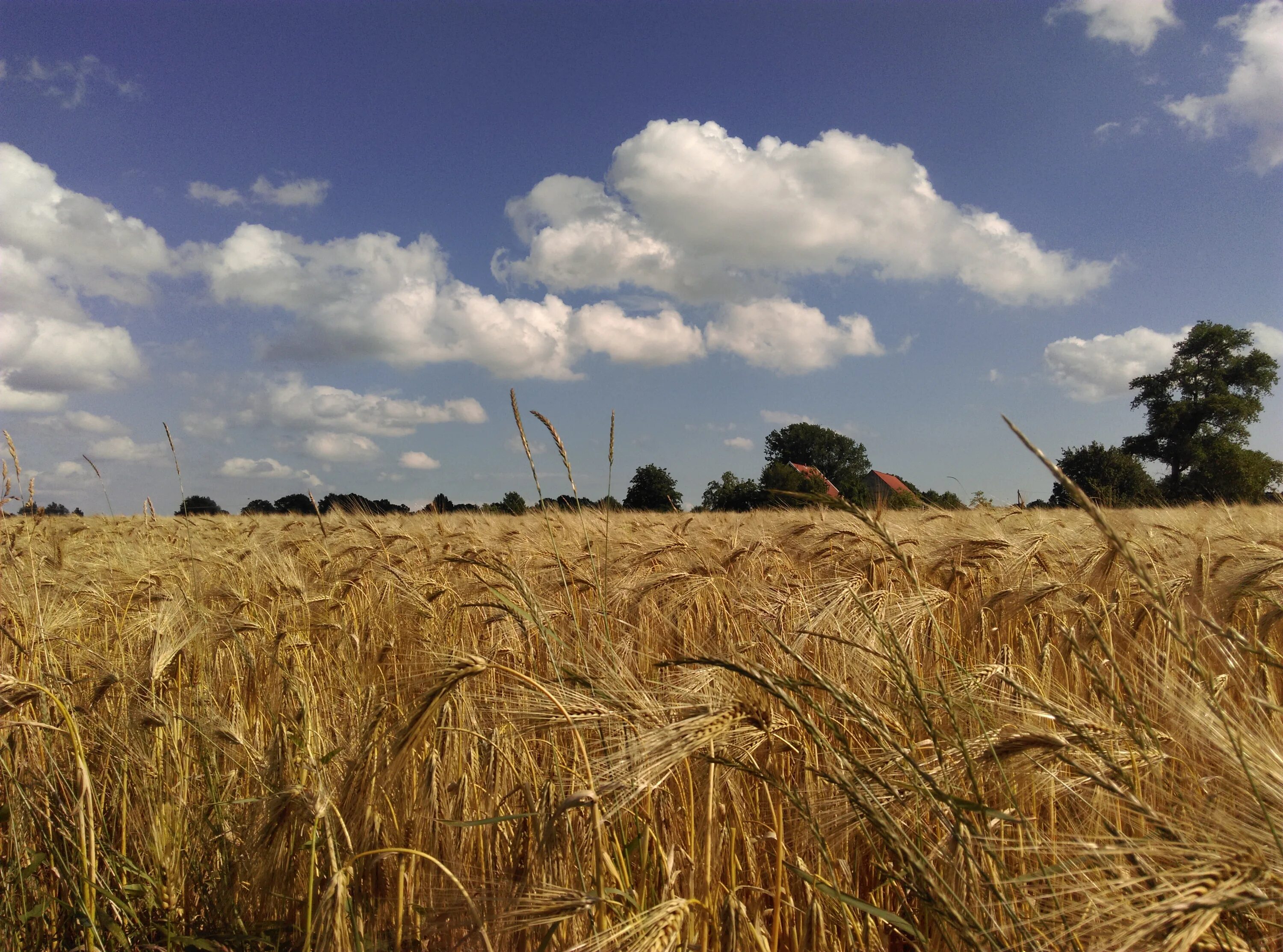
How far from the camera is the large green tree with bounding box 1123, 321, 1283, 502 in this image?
128 feet

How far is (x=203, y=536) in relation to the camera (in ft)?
24.7

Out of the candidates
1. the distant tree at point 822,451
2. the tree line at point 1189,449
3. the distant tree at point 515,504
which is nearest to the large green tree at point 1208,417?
the tree line at point 1189,449

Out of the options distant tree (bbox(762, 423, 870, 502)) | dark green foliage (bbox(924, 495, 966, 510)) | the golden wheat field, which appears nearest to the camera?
the golden wheat field

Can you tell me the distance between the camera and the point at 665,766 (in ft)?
3.28

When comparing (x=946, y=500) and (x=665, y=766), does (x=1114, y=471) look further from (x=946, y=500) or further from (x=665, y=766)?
(x=665, y=766)

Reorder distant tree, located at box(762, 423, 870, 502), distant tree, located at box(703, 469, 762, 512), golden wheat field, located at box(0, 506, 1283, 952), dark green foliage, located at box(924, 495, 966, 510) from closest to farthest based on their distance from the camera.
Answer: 1. golden wheat field, located at box(0, 506, 1283, 952)
2. dark green foliage, located at box(924, 495, 966, 510)
3. distant tree, located at box(703, 469, 762, 512)
4. distant tree, located at box(762, 423, 870, 502)

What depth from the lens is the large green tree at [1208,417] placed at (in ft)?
128

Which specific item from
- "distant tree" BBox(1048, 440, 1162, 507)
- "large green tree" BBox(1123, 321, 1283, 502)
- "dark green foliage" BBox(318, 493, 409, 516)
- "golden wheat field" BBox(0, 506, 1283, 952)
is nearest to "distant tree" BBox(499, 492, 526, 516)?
"dark green foliage" BBox(318, 493, 409, 516)

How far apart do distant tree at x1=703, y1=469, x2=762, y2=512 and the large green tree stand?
23728mm

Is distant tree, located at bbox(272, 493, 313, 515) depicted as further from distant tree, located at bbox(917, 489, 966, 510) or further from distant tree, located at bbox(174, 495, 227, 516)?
distant tree, located at bbox(917, 489, 966, 510)

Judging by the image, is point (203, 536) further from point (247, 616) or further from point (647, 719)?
point (647, 719)

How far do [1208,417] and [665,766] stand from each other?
177ft

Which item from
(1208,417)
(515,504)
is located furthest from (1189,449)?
(515,504)

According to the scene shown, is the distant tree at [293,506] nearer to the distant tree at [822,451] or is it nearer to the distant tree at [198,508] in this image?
the distant tree at [198,508]
